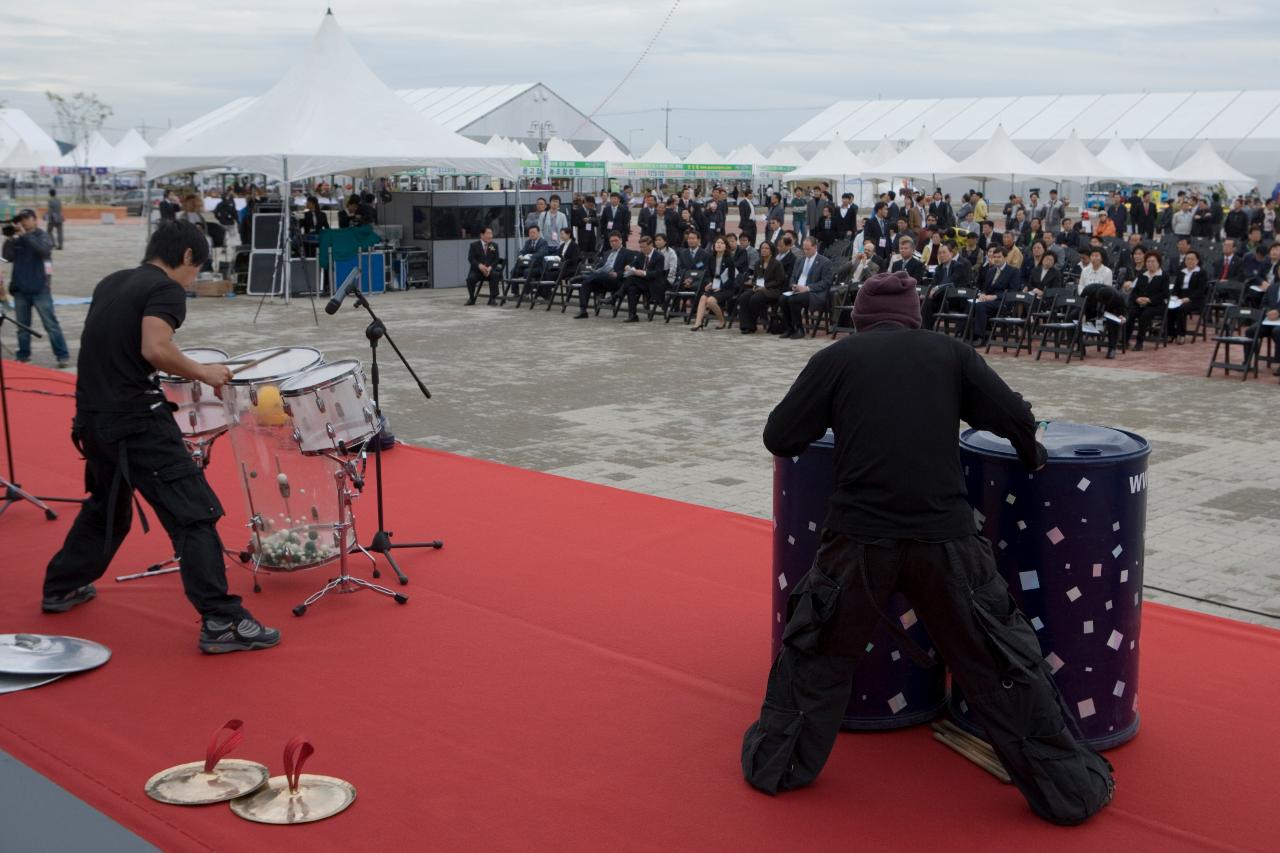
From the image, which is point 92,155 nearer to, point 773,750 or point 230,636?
point 230,636

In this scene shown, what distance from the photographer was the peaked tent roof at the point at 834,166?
98.1ft

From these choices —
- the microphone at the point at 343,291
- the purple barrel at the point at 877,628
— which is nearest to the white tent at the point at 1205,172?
the microphone at the point at 343,291

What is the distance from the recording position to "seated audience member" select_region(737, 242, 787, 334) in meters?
17.0

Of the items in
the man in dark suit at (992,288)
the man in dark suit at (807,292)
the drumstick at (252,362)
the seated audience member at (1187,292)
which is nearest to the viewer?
the drumstick at (252,362)

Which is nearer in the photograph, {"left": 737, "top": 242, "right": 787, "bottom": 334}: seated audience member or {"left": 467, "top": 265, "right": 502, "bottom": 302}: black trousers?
{"left": 737, "top": 242, "right": 787, "bottom": 334}: seated audience member

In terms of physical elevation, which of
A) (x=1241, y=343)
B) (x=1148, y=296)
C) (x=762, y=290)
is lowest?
(x=1241, y=343)

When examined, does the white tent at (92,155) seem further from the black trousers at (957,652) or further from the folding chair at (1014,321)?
the black trousers at (957,652)

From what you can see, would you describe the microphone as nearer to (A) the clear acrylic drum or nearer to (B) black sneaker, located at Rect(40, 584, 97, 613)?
(A) the clear acrylic drum

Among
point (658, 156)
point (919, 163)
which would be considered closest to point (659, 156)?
point (658, 156)

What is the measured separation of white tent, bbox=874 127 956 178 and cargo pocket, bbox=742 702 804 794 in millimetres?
25161

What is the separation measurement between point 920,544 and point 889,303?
767 millimetres

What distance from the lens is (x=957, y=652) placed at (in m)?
3.88

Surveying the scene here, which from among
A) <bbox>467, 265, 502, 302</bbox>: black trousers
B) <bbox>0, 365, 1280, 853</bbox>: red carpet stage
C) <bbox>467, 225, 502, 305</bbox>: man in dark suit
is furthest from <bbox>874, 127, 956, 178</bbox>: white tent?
<bbox>0, 365, 1280, 853</bbox>: red carpet stage

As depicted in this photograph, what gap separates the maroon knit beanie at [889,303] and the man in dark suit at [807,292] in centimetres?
1266
